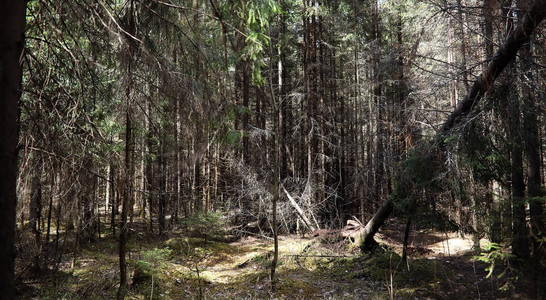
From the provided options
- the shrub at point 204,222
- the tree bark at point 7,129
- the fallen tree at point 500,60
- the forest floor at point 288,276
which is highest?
the fallen tree at point 500,60

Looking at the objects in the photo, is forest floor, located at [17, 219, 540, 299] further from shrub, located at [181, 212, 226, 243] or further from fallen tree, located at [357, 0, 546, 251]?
fallen tree, located at [357, 0, 546, 251]

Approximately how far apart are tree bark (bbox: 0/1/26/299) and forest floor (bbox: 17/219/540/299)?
4.07 m

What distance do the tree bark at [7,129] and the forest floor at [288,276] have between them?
4073 millimetres

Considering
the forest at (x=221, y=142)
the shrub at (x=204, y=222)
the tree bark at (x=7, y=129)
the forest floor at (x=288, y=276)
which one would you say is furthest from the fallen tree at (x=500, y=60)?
the shrub at (x=204, y=222)

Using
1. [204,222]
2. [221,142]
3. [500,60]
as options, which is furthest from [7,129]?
[204,222]

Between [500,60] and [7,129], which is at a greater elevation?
[500,60]

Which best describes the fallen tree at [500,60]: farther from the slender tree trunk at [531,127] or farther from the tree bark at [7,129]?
the tree bark at [7,129]

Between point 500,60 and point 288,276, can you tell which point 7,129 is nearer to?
point 500,60

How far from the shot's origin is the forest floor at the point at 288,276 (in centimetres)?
615

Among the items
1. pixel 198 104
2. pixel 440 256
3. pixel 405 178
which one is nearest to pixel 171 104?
pixel 198 104

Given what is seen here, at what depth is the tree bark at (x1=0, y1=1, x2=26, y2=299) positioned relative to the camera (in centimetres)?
174

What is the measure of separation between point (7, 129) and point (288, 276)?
7.74 m

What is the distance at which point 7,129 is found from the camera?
179 cm

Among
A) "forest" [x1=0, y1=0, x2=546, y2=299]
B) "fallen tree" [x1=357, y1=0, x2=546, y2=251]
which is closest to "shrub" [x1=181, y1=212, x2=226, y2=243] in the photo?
"forest" [x1=0, y1=0, x2=546, y2=299]
